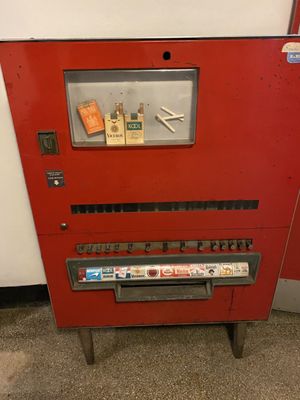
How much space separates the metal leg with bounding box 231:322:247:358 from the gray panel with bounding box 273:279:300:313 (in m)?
0.38

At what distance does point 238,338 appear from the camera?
4.13ft

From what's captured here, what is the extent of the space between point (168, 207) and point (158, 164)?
169 millimetres

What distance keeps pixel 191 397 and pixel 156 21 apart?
1546 millimetres

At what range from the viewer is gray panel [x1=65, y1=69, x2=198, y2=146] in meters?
0.78

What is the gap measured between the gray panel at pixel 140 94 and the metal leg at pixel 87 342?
87 cm

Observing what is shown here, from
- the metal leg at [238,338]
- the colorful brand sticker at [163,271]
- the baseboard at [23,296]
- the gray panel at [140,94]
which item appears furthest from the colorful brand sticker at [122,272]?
the baseboard at [23,296]

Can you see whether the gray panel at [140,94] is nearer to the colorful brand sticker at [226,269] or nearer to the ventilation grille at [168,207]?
the ventilation grille at [168,207]

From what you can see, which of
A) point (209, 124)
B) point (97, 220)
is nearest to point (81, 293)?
point (97, 220)

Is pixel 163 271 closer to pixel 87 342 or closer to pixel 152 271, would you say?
pixel 152 271

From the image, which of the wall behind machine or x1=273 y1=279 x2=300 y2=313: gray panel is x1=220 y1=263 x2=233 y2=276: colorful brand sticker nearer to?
x1=273 y1=279 x2=300 y2=313: gray panel

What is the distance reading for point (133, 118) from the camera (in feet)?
2.60

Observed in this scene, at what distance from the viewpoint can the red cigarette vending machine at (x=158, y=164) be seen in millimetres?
724

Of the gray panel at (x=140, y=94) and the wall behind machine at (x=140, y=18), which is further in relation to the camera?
the wall behind machine at (x=140, y=18)

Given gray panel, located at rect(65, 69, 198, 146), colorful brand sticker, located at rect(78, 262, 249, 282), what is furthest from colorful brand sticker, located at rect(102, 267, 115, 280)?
gray panel, located at rect(65, 69, 198, 146)
